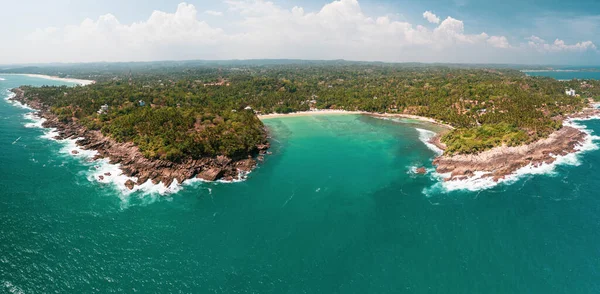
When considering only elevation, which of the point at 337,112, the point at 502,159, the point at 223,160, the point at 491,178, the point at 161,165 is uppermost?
the point at 337,112

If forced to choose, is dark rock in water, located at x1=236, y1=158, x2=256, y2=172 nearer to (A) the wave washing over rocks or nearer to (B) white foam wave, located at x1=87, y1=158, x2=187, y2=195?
(B) white foam wave, located at x1=87, y1=158, x2=187, y2=195

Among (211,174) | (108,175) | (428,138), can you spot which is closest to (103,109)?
(108,175)

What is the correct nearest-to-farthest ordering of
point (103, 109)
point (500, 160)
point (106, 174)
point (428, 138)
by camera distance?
point (106, 174), point (500, 160), point (428, 138), point (103, 109)

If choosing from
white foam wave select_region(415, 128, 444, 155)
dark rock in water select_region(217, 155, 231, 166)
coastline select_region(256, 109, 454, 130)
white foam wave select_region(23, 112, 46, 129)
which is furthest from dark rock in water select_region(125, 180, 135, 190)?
white foam wave select_region(415, 128, 444, 155)

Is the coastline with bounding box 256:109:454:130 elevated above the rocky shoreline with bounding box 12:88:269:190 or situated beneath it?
elevated above

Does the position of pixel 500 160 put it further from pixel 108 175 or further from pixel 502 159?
pixel 108 175

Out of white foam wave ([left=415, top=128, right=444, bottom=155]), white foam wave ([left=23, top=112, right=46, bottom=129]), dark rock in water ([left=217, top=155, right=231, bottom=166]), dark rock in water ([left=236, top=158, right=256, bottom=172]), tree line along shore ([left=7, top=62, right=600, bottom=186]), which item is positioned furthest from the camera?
white foam wave ([left=23, top=112, right=46, bottom=129])

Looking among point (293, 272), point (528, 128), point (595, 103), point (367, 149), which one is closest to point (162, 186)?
point (293, 272)
